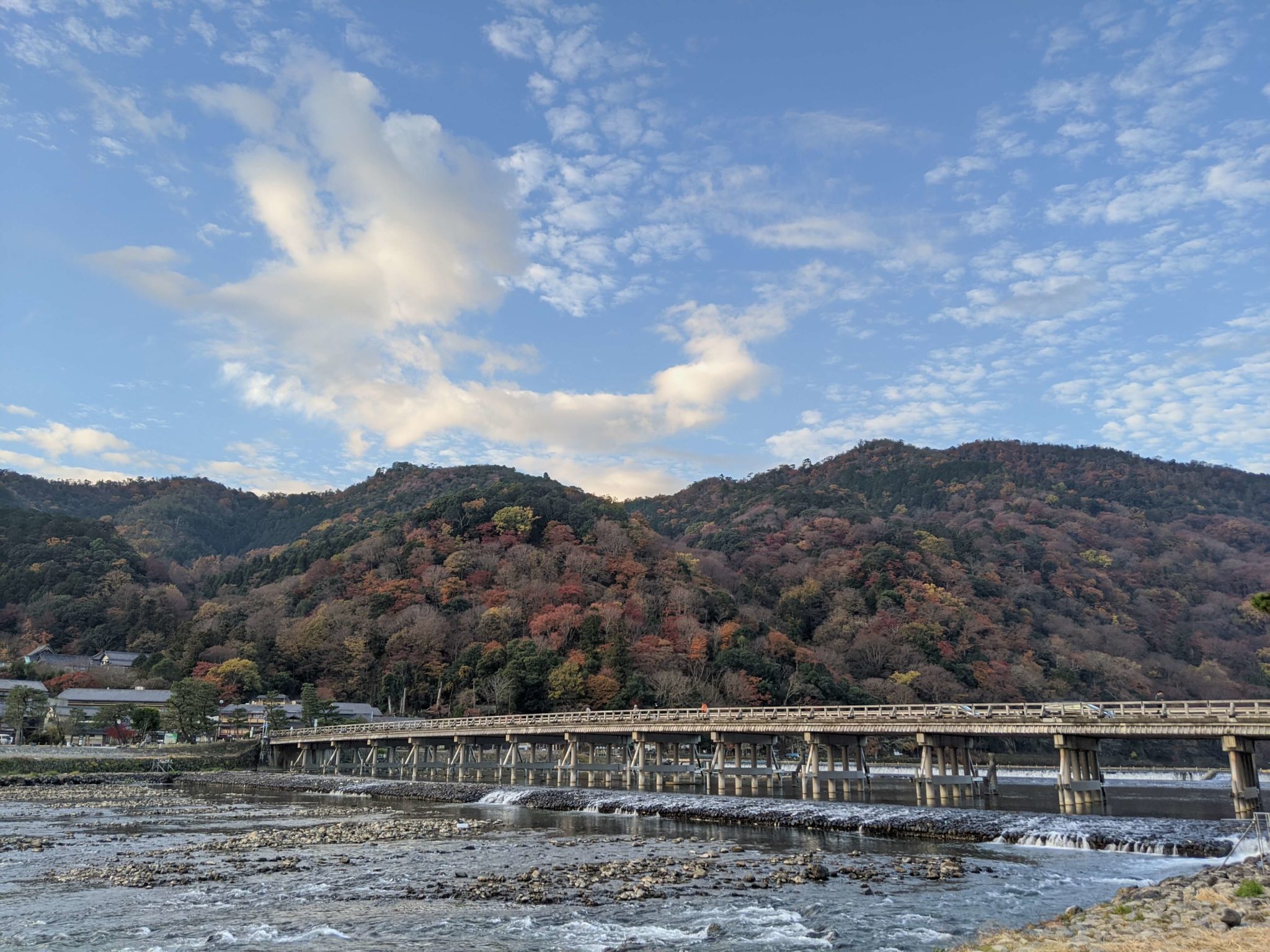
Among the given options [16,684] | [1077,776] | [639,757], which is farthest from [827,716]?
[16,684]

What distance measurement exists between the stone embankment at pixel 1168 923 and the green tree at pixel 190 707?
6462cm

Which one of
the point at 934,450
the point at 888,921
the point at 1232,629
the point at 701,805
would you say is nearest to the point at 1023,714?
the point at 701,805

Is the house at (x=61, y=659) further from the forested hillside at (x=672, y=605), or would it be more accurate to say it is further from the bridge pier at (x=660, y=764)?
the bridge pier at (x=660, y=764)

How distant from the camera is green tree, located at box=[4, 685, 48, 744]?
194 ft

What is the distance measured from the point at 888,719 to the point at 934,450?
143 metres

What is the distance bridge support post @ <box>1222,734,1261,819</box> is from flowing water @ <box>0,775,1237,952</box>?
2869mm

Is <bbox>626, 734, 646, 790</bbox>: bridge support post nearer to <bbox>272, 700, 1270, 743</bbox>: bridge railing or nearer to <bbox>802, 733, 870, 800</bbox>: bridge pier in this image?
<bbox>272, 700, 1270, 743</bbox>: bridge railing

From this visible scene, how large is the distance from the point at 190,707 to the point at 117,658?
1041 inches

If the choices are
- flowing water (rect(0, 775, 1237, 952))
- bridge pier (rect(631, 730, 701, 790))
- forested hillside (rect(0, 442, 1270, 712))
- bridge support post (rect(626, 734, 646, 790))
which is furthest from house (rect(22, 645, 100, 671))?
bridge support post (rect(626, 734, 646, 790))

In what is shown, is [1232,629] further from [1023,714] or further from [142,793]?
[142,793]

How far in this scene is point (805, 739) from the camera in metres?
37.9

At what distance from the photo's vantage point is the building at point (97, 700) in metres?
67.9

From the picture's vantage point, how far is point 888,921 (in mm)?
14250

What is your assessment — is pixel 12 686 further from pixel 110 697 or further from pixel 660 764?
pixel 660 764
